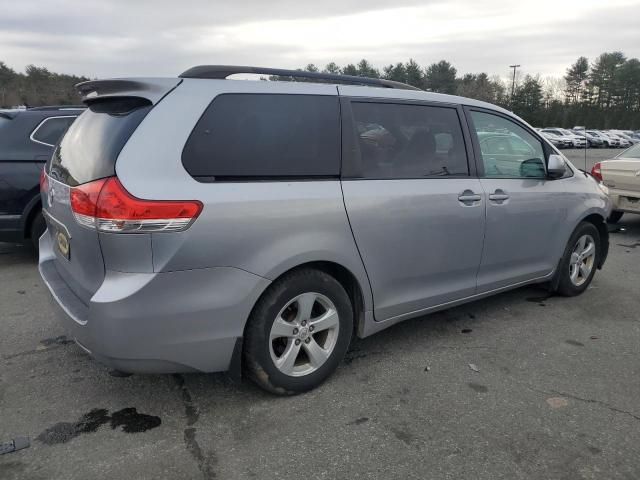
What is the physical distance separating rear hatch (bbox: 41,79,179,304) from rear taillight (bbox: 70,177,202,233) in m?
0.07

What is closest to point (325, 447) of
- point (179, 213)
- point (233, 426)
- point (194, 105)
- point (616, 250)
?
point (233, 426)

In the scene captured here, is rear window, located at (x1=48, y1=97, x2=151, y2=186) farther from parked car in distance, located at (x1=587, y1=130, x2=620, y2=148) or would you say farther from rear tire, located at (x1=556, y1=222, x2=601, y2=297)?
parked car in distance, located at (x1=587, y1=130, x2=620, y2=148)

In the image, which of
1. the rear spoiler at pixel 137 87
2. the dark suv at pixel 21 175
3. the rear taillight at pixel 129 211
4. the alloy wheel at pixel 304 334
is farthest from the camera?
the dark suv at pixel 21 175

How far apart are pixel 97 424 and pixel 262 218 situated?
1387 mm

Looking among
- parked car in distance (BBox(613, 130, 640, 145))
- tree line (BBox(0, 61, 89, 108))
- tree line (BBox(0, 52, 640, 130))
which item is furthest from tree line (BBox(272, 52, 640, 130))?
tree line (BBox(0, 61, 89, 108))

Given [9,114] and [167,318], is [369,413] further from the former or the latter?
[9,114]

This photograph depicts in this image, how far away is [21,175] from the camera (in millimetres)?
5672

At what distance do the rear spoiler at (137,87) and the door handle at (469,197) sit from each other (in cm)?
201

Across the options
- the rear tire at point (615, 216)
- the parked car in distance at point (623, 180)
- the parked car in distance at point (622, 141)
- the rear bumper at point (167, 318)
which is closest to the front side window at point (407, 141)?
the rear bumper at point (167, 318)

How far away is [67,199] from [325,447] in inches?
71.9

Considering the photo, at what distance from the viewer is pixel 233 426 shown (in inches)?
110

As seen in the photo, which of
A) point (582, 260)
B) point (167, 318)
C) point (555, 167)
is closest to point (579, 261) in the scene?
point (582, 260)

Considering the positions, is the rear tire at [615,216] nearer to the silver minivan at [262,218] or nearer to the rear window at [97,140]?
the silver minivan at [262,218]

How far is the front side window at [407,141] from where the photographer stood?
3.29 metres
